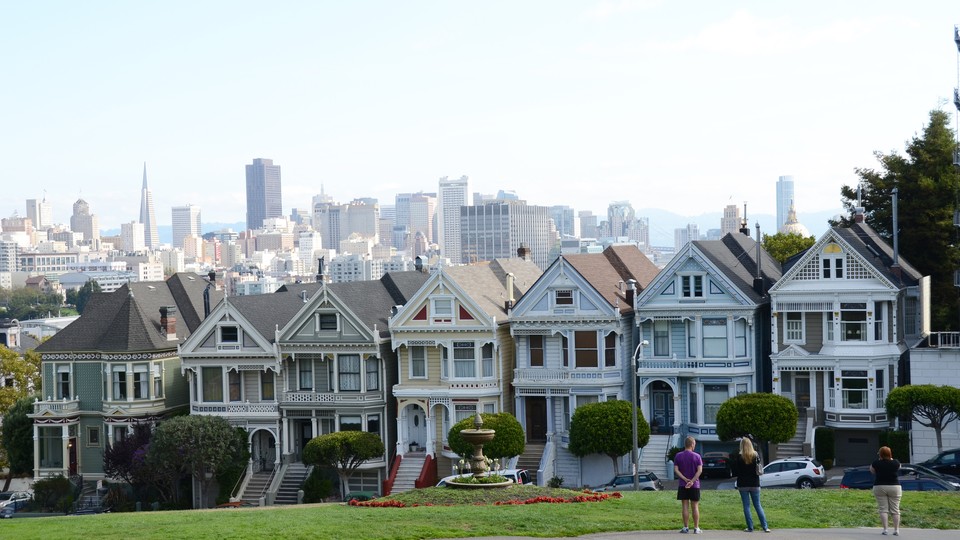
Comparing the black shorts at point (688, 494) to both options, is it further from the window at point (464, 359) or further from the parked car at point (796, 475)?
the window at point (464, 359)

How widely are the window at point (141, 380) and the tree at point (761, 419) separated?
23.7 metres

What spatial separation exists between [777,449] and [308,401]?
18076mm

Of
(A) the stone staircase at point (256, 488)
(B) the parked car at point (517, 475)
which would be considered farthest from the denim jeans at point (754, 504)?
(A) the stone staircase at point (256, 488)

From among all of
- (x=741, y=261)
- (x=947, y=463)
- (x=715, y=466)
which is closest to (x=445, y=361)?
(x=715, y=466)

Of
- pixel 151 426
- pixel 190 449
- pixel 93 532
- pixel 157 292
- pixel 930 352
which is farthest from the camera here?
pixel 157 292

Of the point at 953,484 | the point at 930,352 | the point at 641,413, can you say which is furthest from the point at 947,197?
the point at 953,484

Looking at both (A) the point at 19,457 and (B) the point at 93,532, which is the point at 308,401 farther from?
(B) the point at 93,532

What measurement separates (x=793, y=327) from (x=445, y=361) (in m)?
13.1

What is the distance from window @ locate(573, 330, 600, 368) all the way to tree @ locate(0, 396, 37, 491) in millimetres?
24922

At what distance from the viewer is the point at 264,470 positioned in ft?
185

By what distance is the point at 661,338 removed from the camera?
173 ft

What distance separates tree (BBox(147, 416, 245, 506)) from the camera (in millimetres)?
53625

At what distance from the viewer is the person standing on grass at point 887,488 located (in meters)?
27.3

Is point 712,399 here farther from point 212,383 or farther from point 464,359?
point 212,383
